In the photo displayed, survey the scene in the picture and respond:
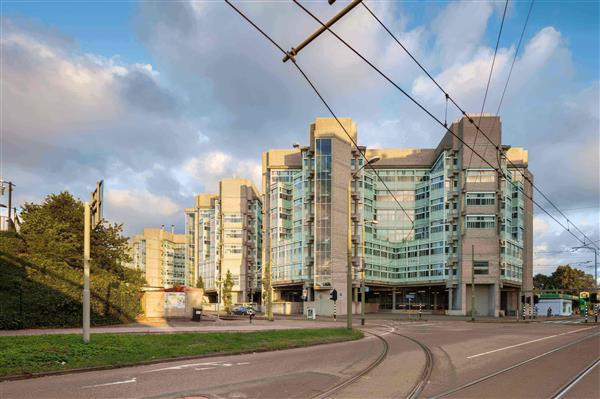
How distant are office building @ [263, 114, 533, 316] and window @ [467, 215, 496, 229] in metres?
0.16

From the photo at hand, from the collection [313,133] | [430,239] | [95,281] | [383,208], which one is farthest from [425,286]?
[95,281]

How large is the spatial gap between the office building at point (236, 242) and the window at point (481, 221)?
165 ft

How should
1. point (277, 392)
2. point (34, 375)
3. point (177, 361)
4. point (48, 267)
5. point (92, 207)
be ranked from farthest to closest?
point (48, 267) < point (92, 207) < point (177, 361) < point (34, 375) < point (277, 392)

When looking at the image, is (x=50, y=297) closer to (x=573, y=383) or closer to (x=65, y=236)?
(x=65, y=236)

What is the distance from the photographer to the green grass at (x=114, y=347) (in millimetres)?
12245

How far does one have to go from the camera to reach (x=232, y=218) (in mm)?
116625

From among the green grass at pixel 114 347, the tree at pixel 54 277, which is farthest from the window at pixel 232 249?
the green grass at pixel 114 347

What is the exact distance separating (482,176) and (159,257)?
126306 millimetres

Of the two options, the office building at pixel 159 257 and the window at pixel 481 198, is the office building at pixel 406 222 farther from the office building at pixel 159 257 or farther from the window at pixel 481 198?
the office building at pixel 159 257

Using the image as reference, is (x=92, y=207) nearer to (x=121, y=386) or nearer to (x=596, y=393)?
(x=121, y=386)

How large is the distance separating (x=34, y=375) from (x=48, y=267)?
17.9m

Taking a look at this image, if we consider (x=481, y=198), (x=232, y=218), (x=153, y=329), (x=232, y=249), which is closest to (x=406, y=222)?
(x=481, y=198)

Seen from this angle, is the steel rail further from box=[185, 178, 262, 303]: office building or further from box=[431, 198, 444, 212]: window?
box=[185, 178, 262, 303]: office building

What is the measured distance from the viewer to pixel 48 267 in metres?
27.5
